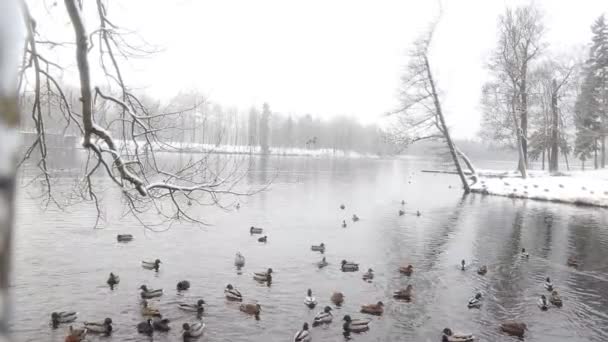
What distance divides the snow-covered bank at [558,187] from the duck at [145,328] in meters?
34.8

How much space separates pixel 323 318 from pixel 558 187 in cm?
3394

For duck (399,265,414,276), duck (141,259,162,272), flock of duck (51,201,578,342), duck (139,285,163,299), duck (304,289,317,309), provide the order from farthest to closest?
duck (399,265,414,276), duck (141,259,162,272), duck (139,285,163,299), duck (304,289,317,309), flock of duck (51,201,578,342)

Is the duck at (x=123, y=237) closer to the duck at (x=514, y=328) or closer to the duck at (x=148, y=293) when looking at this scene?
the duck at (x=148, y=293)

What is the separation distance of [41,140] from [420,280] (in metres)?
13.2

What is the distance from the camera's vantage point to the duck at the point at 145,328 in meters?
10.6

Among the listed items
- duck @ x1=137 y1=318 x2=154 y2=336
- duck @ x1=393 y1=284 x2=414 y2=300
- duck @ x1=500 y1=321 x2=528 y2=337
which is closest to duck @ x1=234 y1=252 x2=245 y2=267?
duck @ x1=137 y1=318 x2=154 y2=336

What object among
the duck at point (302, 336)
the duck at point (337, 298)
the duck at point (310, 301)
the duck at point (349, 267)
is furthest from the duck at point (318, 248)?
the duck at point (302, 336)

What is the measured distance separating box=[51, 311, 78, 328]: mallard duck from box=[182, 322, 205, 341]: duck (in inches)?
116

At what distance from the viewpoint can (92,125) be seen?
4285 millimetres

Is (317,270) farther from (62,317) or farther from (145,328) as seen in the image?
(62,317)

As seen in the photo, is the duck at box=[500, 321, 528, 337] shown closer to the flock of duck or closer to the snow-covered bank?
the flock of duck

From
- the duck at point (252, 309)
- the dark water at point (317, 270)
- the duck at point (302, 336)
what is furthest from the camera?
the duck at point (252, 309)

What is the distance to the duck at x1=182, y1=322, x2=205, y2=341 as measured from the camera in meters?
10.4

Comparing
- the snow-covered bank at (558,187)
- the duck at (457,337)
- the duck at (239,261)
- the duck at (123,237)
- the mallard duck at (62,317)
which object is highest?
the snow-covered bank at (558,187)
